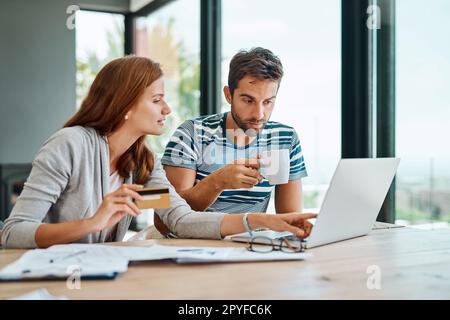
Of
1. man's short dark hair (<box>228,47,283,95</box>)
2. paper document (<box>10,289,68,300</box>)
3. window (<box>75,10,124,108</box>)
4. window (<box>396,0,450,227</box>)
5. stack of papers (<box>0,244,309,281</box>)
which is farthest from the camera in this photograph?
window (<box>75,10,124,108</box>)

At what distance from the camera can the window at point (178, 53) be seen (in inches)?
178

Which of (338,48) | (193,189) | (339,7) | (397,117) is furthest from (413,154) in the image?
(193,189)

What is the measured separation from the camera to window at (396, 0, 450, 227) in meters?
2.32

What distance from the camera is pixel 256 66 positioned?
219 cm

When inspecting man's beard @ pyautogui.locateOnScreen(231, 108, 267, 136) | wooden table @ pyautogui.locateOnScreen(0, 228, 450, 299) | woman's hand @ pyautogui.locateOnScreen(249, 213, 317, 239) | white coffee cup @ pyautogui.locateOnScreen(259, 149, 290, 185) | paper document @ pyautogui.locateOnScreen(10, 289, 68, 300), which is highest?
man's beard @ pyautogui.locateOnScreen(231, 108, 267, 136)

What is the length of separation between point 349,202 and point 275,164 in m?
0.33

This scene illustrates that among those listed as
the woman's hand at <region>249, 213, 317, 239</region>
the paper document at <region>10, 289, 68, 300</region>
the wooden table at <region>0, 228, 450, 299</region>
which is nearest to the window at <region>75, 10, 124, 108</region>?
the woman's hand at <region>249, 213, 317, 239</region>

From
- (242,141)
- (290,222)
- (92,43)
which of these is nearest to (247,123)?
(242,141)

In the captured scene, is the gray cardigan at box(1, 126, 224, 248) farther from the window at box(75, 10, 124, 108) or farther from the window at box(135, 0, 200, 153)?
the window at box(75, 10, 124, 108)

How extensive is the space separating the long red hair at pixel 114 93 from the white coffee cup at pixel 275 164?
440 mm

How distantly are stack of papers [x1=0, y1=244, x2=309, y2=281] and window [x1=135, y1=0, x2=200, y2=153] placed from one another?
128 inches

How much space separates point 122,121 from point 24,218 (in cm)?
45

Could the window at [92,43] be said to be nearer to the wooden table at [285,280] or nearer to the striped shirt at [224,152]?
the striped shirt at [224,152]

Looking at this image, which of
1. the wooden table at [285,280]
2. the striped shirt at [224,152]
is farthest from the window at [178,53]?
the wooden table at [285,280]
